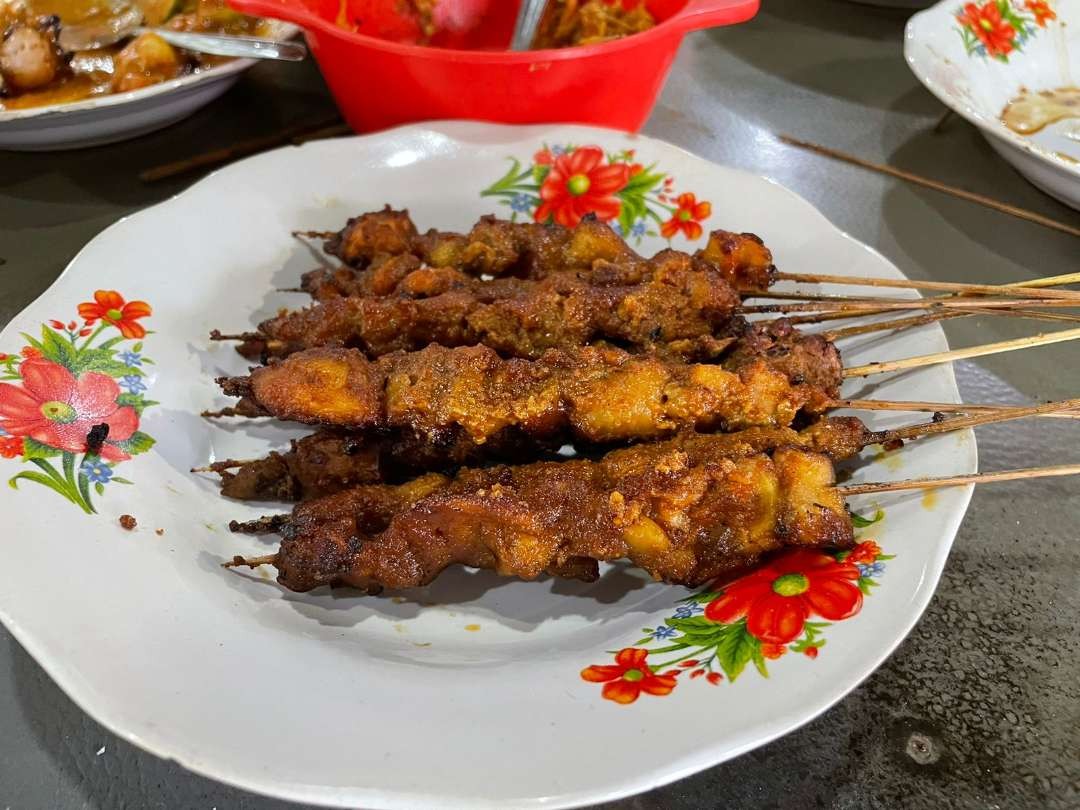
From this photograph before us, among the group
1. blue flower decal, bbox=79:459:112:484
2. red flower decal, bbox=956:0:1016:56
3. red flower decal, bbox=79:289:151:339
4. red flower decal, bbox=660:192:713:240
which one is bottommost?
blue flower decal, bbox=79:459:112:484

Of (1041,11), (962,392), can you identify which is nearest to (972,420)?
(962,392)

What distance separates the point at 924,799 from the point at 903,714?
21cm

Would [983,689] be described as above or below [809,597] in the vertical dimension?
below

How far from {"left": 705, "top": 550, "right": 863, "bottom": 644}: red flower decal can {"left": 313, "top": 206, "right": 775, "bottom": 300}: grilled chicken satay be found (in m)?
0.97

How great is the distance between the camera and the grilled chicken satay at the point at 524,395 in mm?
2039

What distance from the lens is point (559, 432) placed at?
7.04 ft

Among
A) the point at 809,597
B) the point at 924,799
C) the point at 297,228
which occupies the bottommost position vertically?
the point at 924,799

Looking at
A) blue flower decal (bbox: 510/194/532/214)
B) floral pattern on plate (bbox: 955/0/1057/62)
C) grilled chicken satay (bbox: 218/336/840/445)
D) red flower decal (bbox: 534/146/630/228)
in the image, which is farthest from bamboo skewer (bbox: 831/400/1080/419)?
floral pattern on plate (bbox: 955/0/1057/62)

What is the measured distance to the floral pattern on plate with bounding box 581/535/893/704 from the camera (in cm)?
172

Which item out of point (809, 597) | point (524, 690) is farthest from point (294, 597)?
point (809, 597)

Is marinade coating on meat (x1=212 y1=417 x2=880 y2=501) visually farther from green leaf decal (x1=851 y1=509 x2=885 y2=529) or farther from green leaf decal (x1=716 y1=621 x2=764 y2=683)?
green leaf decal (x1=716 y1=621 x2=764 y2=683)

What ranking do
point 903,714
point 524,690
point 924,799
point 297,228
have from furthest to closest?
1. point 297,228
2. point 903,714
3. point 924,799
4. point 524,690

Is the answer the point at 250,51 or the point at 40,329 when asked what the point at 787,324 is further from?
the point at 250,51

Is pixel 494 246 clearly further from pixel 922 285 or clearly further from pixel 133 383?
pixel 922 285
